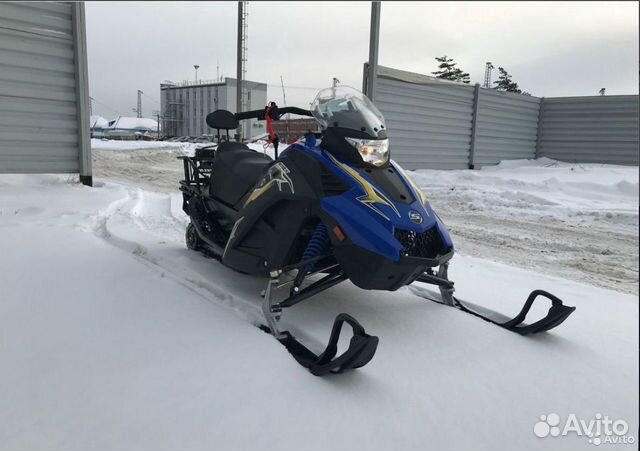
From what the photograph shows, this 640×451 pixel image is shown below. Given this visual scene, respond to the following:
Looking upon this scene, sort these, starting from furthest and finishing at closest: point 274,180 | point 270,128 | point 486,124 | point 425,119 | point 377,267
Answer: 1. point 486,124
2. point 425,119
3. point 270,128
4. point 274,180
5. point 377,267

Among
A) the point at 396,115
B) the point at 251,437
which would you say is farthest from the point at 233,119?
the point at 396,115

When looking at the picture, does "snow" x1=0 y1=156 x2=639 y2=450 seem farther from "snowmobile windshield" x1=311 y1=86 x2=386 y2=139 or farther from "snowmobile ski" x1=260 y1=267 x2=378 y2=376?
"snowmobile windshield" x1=311 y1=86 x2=386 y2=139

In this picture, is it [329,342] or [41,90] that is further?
[41,90]

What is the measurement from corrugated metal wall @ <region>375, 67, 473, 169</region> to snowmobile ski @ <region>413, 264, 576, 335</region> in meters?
7.51

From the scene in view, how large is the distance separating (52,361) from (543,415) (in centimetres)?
188

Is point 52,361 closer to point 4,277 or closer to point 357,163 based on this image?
point 4,277

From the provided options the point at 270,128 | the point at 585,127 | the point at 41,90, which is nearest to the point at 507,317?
the point at 270,128

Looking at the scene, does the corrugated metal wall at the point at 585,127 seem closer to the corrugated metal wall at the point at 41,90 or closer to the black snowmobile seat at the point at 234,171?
the black snowmobile seat at the point at 234,171

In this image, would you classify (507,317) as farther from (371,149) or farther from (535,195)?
(535,195)

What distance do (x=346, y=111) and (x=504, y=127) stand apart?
434 inches

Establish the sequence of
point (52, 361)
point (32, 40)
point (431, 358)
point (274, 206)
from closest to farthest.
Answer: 1. point (52, 361)
2. point (431, 358)
3. point (274, 206)
4. point (32, 40)

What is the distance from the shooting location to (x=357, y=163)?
234 cm

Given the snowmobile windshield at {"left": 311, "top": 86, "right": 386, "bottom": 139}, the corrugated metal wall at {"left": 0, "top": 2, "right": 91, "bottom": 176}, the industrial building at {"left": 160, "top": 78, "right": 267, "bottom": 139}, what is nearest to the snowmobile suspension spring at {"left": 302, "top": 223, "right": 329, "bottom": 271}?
the snowmobile windshield at {"left": 311, "top": 86, "right": 386, "bottom": 139}

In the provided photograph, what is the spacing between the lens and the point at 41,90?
635 centimetres
